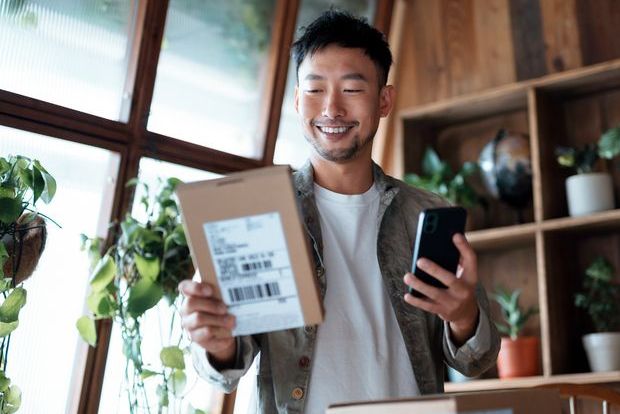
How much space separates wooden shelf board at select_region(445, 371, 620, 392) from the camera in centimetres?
275

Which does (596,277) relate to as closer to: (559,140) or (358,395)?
(559,140)

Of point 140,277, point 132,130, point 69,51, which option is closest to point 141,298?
point 140,277

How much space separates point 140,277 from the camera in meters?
2.44

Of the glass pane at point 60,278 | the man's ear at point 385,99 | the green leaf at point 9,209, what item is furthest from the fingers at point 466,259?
the glass pane at point 60,278

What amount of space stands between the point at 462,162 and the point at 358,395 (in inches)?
89.0

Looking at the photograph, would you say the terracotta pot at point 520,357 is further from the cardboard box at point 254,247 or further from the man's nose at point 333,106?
the cardboard box at point 254,247

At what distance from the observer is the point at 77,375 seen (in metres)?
2.65

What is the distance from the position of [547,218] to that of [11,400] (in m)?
1.94

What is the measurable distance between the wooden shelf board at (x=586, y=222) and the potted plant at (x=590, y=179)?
46 millimetres

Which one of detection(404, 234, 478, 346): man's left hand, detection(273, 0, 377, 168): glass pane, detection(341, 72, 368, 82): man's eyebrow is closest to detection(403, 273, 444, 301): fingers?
detection(404, 234, 478, 346): man's left hand

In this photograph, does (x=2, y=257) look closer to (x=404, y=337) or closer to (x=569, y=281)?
(x=404, y=337)

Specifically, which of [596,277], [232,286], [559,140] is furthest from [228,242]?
[559,140]

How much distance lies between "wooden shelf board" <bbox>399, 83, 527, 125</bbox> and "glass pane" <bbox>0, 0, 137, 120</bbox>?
4.21 ft

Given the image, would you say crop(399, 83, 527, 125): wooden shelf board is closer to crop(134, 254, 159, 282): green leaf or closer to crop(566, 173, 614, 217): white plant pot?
crop(566, 173, 614, 217): white plant pot
